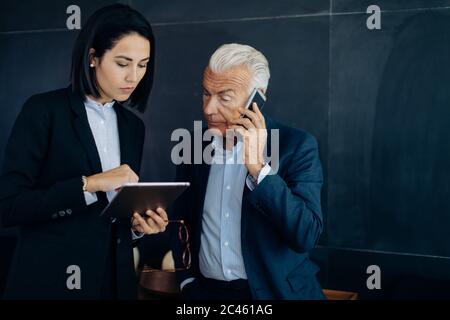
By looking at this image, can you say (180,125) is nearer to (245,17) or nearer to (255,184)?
(245,17)

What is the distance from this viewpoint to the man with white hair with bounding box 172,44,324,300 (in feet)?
6.31

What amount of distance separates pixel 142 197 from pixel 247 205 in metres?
0.41

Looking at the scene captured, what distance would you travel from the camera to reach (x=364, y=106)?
2.69 m

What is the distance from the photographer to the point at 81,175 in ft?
6.92

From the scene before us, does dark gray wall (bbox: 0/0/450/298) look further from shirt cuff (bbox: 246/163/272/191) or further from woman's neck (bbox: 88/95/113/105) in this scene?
shirt cuff (bbox: 246/163/272/191)

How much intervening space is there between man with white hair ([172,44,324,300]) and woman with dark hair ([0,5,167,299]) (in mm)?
223

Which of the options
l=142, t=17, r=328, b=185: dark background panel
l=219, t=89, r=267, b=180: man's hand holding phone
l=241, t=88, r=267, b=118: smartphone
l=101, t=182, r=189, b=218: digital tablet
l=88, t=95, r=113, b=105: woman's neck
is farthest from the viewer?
l=142, t=17, r=328, b=185: dark background panel

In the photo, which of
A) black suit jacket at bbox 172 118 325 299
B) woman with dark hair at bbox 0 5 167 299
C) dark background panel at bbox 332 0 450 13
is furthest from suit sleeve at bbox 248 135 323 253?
dark background panel at bbox 332 0 450 13

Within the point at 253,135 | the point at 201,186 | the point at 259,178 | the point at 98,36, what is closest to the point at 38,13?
the point at 98,36

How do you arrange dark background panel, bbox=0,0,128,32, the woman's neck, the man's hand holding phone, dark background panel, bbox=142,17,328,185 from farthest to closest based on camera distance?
1. dark background panel, bbox=0,0,128,32
2. dark background panel, bbox=142,17,328,185
3. the woman's neck
4. the man's hand holding phone

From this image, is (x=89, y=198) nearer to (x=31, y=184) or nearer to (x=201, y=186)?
(x=31, y=184)

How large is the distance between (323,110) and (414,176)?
569 millimetres

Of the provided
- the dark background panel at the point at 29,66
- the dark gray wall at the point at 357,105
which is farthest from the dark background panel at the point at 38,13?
the dark gray wall at the point at 357,105
